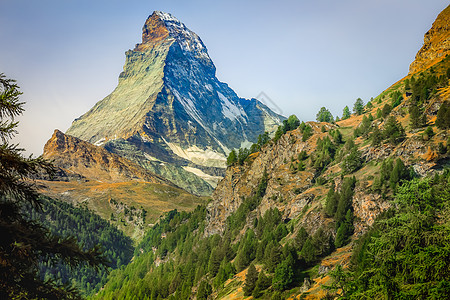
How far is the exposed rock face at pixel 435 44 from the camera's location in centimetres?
14262

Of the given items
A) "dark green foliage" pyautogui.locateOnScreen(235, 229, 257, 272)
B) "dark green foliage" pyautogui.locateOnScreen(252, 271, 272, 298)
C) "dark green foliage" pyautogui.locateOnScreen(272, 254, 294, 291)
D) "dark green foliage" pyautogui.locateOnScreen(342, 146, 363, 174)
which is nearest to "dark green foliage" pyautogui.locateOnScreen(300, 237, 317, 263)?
"dark green foliage" pyautogui.locateOnScreen(272, 254, 294, 291)

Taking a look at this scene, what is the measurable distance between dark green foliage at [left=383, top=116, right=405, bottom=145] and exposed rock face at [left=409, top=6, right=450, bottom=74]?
2639 inches

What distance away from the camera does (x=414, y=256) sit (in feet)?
108

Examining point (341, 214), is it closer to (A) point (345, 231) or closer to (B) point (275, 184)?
(A) point (345, 231)

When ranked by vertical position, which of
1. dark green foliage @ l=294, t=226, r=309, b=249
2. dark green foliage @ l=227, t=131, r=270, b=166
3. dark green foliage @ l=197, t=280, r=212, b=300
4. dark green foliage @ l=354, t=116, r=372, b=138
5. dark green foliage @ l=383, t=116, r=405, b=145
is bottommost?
dark green foliage @ l=197, t=280, r=212, b=300

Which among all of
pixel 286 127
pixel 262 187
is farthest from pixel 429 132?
pixel 286 127

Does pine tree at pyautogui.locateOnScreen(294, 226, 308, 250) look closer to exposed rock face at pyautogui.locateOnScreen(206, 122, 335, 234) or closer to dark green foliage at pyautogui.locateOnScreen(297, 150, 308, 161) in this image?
exposed rock face at pyautogui.locateOnScreen(206, 122, 335, 234)

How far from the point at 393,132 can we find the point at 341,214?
27.8 m

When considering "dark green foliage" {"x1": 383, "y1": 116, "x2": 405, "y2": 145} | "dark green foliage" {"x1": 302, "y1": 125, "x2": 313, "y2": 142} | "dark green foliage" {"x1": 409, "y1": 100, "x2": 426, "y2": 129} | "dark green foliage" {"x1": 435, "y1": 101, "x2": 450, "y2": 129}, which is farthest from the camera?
"dark green foliage" {"x1": 302, "y1": 125, "x2": 313, "y2": 142}

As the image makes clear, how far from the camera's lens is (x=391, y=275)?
36.3 metres

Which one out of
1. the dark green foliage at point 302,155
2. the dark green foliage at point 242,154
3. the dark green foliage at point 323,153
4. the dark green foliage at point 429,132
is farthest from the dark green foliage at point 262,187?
the dark green foliage at point 429,132

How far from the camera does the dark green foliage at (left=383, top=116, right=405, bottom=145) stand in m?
86.6

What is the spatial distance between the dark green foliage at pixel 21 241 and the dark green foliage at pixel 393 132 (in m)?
86.1

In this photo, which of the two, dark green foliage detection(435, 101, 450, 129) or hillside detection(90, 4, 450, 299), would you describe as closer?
hillside detection(90, 4, 450, 299)
